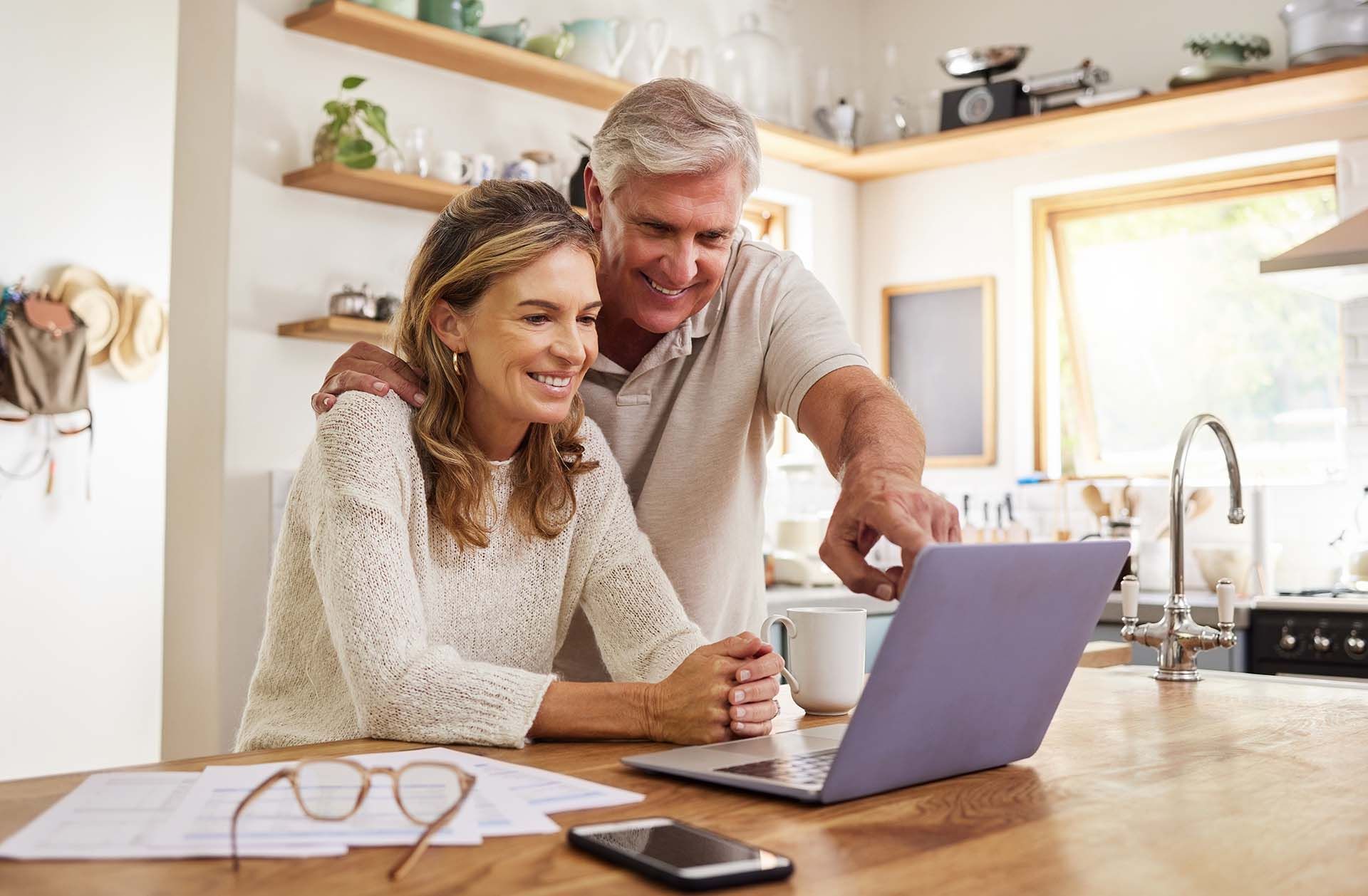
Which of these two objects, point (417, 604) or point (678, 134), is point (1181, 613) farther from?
point (417, 604)

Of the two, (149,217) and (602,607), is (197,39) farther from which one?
(602,607)

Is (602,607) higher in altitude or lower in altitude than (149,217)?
lower

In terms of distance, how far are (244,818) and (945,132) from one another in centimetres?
426

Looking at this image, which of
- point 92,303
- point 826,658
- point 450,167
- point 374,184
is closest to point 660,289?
point 826,658

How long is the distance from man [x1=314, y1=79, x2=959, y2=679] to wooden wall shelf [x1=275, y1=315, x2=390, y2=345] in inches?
57.2

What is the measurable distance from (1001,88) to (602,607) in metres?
3.56

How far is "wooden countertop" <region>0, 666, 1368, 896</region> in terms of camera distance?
819 millimetres

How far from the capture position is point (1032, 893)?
0.81 m

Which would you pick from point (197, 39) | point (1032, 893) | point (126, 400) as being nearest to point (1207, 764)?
point (1032, 893)

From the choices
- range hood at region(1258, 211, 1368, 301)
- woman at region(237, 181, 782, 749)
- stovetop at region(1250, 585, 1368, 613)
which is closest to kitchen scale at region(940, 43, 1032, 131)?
range hood at region(1258, 211, 1368, 301)

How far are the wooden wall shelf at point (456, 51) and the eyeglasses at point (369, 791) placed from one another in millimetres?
2701

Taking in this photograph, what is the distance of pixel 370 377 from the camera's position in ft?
5.28

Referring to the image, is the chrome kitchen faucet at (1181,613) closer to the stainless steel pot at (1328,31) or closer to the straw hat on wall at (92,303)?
the stainless steel pot at (1328,31)

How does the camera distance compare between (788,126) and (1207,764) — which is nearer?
(1207,764)
